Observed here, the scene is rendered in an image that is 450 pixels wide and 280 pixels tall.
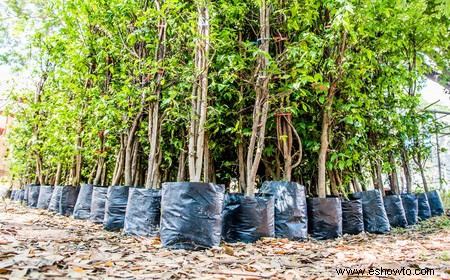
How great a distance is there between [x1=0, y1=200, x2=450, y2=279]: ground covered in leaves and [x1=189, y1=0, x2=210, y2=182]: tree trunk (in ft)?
2.34

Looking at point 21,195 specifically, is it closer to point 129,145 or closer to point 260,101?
point 129,145

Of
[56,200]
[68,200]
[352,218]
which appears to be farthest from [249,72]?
[56,200]

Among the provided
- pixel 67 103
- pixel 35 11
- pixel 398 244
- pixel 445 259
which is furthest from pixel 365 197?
pixel 35 11

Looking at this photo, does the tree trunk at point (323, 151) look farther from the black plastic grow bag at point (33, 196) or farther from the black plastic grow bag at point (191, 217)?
the black plastic grow bag at point (33, 196)

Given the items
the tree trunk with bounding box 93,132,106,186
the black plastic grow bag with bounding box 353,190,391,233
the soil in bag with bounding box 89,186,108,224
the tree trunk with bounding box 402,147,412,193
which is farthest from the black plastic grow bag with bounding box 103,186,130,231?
the tree trunk with bounding box 402,147,412,193

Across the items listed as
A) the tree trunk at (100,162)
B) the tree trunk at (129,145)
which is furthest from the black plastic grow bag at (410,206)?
the tree trunk at (100,162)

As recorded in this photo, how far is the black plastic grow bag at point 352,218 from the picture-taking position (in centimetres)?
343

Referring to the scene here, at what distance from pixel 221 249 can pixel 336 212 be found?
138 cm

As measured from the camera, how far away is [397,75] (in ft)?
12.2

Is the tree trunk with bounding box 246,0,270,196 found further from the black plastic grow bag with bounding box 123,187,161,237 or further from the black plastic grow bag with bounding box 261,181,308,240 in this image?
the black plastic grow bag with bounding box 123,187,161,237

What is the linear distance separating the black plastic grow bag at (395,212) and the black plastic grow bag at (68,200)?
14.1 ft

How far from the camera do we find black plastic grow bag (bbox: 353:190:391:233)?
11.9ft

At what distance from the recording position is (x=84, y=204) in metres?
4.23

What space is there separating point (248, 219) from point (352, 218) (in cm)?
134
